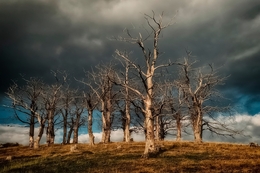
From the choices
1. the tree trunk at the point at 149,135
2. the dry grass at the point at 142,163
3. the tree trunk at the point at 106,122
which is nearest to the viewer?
the dry grass at the point at 142,163

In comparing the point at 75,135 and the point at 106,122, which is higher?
the point at 106,122

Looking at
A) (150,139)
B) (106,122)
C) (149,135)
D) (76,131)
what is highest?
(106,122)

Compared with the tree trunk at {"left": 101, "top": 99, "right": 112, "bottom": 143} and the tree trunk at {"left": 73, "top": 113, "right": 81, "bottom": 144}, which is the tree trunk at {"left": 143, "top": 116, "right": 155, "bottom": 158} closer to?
the tree trunk at {"left": 101, "top": 99, "right": 112, "bottom": 143}

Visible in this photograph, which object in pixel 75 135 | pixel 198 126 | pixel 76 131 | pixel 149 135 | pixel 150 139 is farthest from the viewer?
pixel 76 131

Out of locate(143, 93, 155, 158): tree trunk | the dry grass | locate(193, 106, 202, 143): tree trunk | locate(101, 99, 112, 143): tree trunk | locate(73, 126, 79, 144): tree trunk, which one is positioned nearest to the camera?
the dry grass

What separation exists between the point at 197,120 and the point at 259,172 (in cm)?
2335

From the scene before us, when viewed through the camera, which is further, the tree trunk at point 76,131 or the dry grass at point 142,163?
the tree trunk at point 76,131

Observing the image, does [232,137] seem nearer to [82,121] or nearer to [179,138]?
[179,138]

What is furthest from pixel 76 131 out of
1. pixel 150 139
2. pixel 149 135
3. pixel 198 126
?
pixel 149 135

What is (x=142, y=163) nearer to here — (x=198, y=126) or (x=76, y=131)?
(x=198, y=126)

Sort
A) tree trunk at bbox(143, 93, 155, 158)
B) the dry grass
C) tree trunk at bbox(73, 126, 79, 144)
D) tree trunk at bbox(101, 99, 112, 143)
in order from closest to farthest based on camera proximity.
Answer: the dry grass < tree trunk at bbox(143, 93, 155, 158) < tree trunk at bbox(101, 99, 112, 143) < tree trunk at bbox(73, 126, 79, 144)

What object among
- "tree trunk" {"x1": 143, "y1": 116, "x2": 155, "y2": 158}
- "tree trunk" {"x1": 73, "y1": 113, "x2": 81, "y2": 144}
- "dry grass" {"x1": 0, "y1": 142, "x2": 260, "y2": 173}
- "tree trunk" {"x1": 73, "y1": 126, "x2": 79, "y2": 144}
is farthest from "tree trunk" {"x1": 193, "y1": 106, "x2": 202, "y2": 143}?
"tree trunk" {"x1": 73, "y1": 126, "x2": 79, "y2": 144}

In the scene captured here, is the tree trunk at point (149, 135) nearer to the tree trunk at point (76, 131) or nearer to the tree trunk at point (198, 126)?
the tree trunk at point (198, 126)

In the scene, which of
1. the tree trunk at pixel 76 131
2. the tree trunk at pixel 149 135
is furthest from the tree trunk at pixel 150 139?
the tree trunk at pixel 76 131
